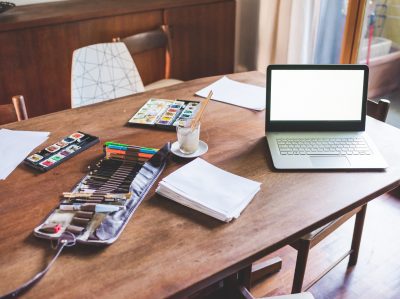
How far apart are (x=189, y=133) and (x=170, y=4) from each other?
1628 mm

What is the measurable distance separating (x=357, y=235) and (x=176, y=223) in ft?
3.58

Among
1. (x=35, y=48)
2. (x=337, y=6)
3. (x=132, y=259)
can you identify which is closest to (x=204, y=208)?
(x=132, y=259)

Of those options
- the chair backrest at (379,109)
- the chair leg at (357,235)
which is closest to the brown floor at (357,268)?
the chair leg at (357,235)

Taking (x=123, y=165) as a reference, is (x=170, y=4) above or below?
above

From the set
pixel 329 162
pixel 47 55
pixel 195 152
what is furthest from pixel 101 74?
pixel 329 162

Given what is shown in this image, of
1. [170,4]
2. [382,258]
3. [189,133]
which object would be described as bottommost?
[382,258]

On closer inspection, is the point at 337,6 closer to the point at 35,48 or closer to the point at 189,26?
the point at 189,26

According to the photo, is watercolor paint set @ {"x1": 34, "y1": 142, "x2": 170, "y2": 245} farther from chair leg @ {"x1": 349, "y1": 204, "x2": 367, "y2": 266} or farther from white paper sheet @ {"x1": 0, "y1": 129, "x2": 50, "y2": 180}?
chair leg @ {"x1": 349, "y1": 204, "x2": 367, "y2": 266}

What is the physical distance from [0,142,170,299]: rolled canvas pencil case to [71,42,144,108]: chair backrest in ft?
2.64

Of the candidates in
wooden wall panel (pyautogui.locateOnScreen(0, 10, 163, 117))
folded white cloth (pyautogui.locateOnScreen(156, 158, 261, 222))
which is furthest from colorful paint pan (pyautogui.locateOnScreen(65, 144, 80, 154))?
wooden wall panel (pyautogui.locateOnScreen(0, 10, 163, 117))

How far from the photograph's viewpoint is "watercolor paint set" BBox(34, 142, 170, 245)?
1.00 metres

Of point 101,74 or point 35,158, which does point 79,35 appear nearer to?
point 101,74

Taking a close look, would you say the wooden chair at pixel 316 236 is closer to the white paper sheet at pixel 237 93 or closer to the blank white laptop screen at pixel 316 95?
the blank white laptop screen at pixel 316 95

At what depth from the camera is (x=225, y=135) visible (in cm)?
144
